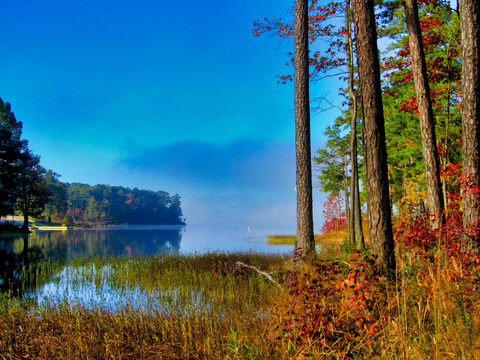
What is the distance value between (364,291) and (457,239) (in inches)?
154

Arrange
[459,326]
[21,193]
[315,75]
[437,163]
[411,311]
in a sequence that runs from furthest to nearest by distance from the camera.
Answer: [21,193] → [315,75] → [437,163] → [411,311] → [459,326]

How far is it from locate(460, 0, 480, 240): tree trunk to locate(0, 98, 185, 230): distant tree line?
37.6 metres

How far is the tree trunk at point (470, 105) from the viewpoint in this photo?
6.45 meters

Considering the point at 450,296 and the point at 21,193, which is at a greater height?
the point at 21,193

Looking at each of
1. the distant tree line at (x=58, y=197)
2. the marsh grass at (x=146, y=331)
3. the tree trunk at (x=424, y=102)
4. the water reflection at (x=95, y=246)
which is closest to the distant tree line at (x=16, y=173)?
the distant tree line at (x=58, y=197)

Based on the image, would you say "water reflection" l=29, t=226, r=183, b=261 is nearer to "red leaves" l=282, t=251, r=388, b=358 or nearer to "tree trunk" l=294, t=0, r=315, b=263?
"tree trunk" l=294, t=0, r=315, b=263

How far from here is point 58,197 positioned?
70938mm

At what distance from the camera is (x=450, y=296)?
3625 millimetres

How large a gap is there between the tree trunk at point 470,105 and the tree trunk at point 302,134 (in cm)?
335

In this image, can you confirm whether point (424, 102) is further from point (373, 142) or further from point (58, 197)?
point (58, 197)

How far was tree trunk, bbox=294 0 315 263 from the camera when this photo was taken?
838cm

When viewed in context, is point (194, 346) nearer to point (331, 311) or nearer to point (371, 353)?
point (331, 311)

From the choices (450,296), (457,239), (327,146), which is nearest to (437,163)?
(457,239)

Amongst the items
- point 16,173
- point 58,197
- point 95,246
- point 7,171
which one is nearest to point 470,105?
point 95,246
